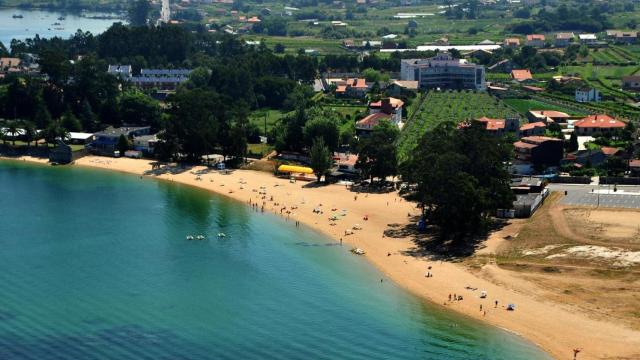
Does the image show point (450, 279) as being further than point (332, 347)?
Yes

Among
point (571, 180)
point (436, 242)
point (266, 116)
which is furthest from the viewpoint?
point (266, 116)

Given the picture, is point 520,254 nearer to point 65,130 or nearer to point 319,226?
point 319,226

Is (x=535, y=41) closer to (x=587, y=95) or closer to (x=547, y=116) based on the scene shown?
(x=587, y=95)

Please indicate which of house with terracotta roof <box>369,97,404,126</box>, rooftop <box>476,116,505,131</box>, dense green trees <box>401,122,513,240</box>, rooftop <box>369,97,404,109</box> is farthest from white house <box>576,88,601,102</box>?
dense green trees <box>401,122,513,240</box>

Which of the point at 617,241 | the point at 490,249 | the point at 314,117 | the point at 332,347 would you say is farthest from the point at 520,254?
the point at 314,117

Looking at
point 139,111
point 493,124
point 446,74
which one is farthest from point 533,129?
point 139,111

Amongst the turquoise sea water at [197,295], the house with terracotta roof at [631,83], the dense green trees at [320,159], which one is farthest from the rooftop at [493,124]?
the house with terracotta roof at [631,83]
